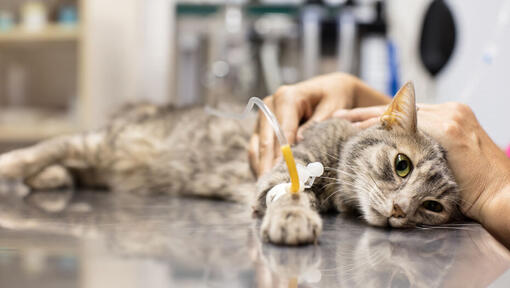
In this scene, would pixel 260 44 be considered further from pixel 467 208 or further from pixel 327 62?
pixel 467 208

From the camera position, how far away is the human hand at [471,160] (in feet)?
3.43

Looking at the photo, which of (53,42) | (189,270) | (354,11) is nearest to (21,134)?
(53,42)

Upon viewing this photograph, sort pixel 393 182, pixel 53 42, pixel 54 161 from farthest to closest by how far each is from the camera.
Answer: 1. pixel 53 42
2. pixel 54 161
3. pixel 393 182

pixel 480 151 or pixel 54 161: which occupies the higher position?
pixel 480 151

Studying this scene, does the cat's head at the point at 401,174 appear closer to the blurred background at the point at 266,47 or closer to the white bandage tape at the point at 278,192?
the white bandage tape at the point at 278,192

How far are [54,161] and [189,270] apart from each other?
51.8 inches

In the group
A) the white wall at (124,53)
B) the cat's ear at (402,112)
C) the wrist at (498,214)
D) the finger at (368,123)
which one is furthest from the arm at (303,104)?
the white wall at (124,53)

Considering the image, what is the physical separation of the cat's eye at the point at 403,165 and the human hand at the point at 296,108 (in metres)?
0.29

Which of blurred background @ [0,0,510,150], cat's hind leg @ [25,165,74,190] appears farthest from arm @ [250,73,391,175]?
blurred background @ [0,0,510,150]

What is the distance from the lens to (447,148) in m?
1.09

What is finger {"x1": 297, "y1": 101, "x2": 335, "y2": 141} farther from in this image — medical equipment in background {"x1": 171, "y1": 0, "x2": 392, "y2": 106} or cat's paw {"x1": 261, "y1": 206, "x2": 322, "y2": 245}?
medical equipment in background {"x1": 171, "y1": 0, "x2": 392, "y2": 106}

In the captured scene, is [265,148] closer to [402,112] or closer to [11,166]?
[402,112]

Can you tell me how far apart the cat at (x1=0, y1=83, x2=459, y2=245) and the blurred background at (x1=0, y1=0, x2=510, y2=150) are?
0.73 meters

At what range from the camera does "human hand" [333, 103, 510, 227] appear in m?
1.05
